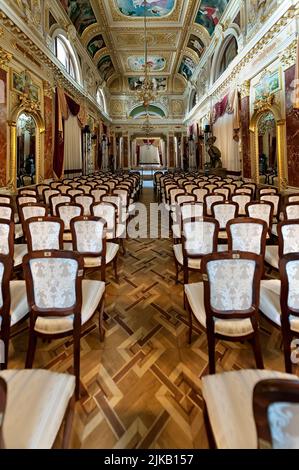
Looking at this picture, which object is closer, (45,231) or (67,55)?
(45,231)

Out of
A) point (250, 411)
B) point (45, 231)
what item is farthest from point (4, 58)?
point (250, 411)

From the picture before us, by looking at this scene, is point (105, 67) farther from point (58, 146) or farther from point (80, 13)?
point (58, 146)

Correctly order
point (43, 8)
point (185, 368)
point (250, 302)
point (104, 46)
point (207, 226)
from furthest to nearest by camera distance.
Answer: point (104, 46), point (43, 8), point (207, 226), point (185, 368), point (250, 302)

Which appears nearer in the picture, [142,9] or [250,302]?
[250,302]

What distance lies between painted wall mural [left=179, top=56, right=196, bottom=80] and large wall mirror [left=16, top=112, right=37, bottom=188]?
12.1 m

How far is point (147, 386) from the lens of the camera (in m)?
1.93

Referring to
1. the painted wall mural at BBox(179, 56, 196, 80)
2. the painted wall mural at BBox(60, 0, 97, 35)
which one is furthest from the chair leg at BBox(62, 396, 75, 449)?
the painted wall mural at BBox(179, 56, 196, 80)

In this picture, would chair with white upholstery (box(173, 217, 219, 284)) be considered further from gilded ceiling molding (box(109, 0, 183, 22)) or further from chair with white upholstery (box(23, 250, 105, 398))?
gilded ceiling molding (box(109, 0, 183, 22))

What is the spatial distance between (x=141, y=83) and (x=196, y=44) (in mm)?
7615

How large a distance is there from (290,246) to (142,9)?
1287 centimetres

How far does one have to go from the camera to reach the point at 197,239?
2.93m

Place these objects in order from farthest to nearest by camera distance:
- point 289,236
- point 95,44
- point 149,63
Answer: point 149,63, point 95,44, point 289,236

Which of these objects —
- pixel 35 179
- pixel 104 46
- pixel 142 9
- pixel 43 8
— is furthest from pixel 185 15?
pixel 35 179

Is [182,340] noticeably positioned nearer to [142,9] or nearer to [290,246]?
[290,246]
